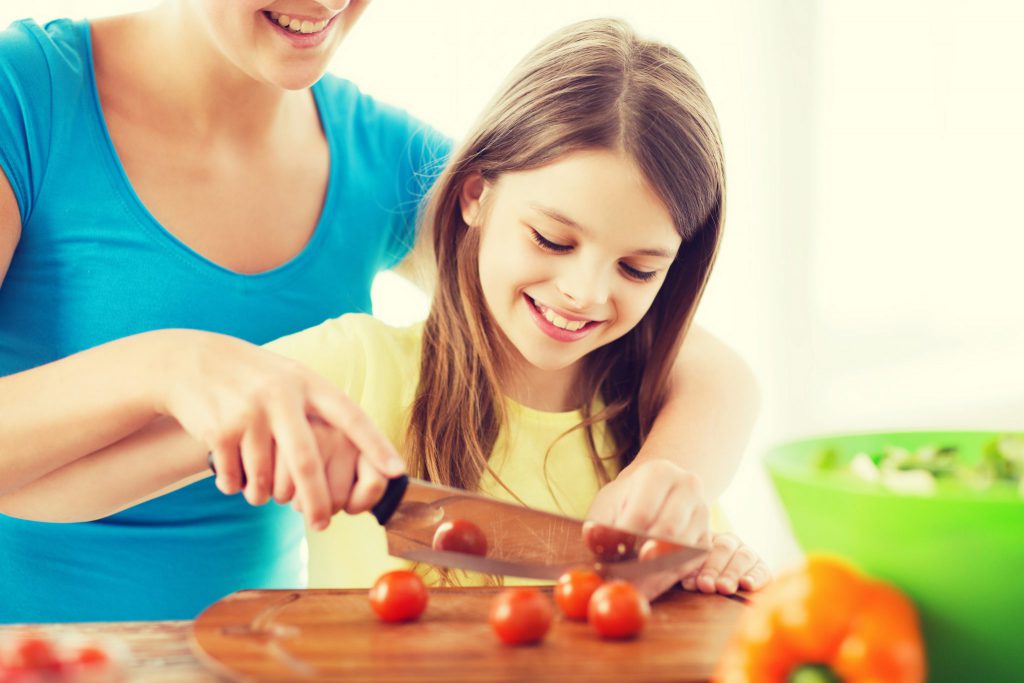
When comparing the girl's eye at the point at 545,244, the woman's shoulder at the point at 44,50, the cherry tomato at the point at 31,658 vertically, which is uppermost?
the woman's shoulder at the point at 44,50

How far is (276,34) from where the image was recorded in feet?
4.58

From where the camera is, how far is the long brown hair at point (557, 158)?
1.42 meters

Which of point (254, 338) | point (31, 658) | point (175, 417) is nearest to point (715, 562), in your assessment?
point (175, 417)

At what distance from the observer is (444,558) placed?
111cm

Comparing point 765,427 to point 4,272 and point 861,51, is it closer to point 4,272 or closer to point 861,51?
point 861,51

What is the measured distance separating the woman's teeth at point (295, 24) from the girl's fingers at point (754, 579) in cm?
94

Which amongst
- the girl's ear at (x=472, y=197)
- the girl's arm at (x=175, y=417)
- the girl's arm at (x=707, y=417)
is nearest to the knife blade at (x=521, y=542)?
the girl's arm at (x=175, y=417)

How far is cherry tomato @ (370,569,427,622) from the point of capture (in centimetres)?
97

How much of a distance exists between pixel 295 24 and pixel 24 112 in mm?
423

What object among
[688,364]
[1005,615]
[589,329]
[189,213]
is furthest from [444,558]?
[189,213]

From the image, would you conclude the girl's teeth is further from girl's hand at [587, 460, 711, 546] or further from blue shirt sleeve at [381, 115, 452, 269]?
blue shirt sleeve at [381, 115, 452, 269]

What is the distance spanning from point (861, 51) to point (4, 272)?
10.1 ft

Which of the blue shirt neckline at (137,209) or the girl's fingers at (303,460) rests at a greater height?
the blue shirt neckline at (137,209)

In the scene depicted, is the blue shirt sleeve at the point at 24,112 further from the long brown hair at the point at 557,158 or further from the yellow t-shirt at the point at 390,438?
the long brown hair at the point at 557,158
